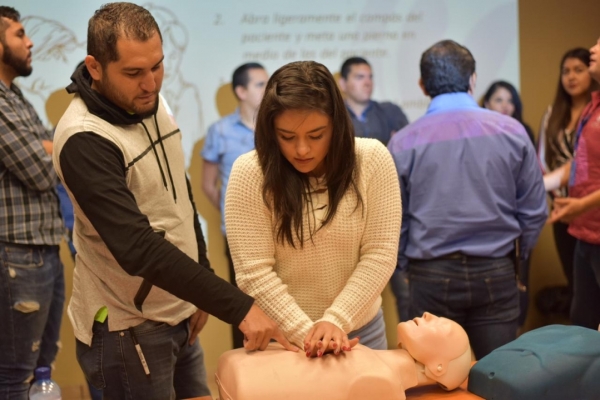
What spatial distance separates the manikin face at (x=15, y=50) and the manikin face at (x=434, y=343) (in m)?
1.92

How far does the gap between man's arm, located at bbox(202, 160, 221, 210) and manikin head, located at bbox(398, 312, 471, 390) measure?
8.25ft

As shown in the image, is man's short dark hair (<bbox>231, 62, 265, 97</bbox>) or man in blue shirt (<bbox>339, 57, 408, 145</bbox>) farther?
man in blue shirt (<bbox>339, 57, 408, 145</bbox>)

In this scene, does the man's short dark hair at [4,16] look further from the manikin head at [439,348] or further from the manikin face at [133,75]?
the manikin head at [439,348]

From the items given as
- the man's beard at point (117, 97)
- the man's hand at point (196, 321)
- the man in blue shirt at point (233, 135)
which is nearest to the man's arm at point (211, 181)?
the man in blue shirt at point (233, 135)

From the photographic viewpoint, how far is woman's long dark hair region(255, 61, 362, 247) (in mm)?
1689

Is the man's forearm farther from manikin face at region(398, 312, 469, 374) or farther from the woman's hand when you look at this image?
the woman's hand

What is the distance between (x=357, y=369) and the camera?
62.3 inches

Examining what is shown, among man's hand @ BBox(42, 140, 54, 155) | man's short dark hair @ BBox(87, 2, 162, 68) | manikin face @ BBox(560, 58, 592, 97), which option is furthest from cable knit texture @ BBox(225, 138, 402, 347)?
manikin face @ BBox(560, 58, 592, 97)

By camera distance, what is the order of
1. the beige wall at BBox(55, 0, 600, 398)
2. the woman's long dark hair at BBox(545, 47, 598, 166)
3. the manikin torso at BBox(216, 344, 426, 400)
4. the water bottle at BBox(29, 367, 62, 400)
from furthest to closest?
the beige wall at BBox(55, 0, 600, 398), the woman's long dark hair at BBox(545, 47, 598, 166), the water bottle at BBox(29, 367, 62, 400), the manikin torso at BBox(216, 344, 426, 400)

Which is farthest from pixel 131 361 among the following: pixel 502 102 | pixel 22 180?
pixel 502 102

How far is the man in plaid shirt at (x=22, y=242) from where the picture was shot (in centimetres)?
251

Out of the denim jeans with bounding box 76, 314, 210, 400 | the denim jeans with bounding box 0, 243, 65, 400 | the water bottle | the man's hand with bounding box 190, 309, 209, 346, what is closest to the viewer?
the denim jeans with bounding box 76, 314, 210, 400

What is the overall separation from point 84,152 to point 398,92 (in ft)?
9.55

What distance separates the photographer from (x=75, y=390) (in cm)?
405
